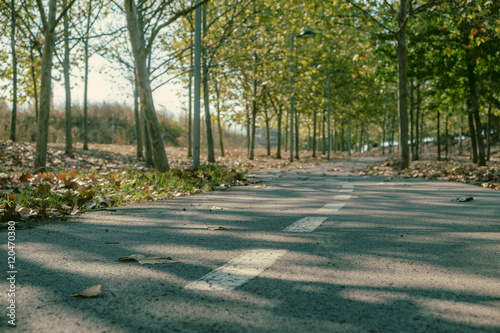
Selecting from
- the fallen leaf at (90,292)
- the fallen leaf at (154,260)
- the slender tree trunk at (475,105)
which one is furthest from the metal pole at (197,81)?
the slender tree trunk at (475,105)

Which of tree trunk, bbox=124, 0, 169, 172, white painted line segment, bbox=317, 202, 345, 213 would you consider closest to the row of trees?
tree trunk, bbox=124, 0, 169, 172

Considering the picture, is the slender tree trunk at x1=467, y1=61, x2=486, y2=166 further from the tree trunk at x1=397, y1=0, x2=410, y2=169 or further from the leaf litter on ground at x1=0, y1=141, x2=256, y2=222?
the leaf litter on ground at x1=0, y1=141, x2=256, y2=222

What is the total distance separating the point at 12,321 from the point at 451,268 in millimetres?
2478

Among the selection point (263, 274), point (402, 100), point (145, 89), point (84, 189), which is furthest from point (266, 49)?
point (263, 274)

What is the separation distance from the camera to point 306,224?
4457mm

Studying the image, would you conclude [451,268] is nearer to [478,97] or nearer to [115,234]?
[115,234]

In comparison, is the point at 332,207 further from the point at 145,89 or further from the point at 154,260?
the point at 145,89

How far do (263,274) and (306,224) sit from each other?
74.5 inches

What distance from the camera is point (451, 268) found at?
9.25 feet

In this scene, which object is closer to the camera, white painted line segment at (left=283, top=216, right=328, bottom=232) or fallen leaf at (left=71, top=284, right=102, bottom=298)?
fallen leaf at (left=71, top=284, right=102, bottom=298)

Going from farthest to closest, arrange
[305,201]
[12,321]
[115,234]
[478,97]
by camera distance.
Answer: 1. [478,97]
2. [305,201]
3. [115,234]
4. [12,321]

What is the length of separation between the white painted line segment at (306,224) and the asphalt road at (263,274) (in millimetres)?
11

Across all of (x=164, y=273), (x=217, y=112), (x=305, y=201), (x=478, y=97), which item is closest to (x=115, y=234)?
(x=164, y=273)

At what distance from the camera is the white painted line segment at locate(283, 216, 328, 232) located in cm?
417
